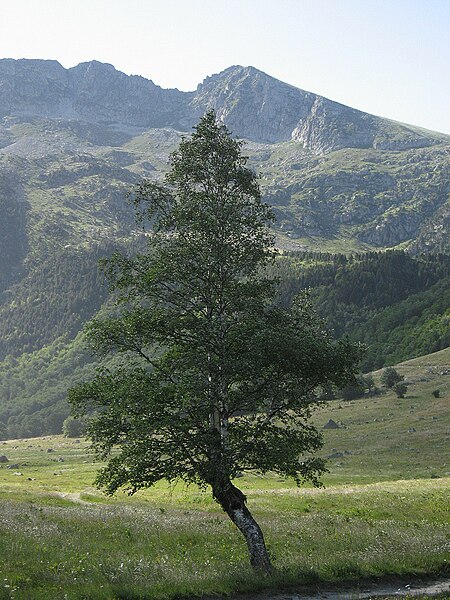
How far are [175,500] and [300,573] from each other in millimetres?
35454

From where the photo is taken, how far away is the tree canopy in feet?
72.1

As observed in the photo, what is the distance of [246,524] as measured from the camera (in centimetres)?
2239

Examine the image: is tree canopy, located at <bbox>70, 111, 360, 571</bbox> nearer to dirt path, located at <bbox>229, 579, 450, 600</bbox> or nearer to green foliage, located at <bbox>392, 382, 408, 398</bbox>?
dirt path, located at <bbox>229, 579, 450, 600</bbox>

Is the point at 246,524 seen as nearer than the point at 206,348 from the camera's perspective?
Yes

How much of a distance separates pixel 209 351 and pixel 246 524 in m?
7.14

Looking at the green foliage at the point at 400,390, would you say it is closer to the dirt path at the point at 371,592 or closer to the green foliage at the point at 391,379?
the green foliage at the point at 391,379

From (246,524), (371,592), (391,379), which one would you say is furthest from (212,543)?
(391,379)

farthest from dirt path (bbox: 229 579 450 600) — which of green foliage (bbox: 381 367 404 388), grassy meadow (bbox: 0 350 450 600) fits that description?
green foliage (bbox: 381 367 404 388)

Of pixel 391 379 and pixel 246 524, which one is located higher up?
pixel 246 524

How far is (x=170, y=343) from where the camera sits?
24.3 meters

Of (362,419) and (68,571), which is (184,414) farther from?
(362,419)

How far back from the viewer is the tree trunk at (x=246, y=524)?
71.5 ft

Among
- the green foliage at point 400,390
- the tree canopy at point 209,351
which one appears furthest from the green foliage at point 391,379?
the tree canopy at point 209,351

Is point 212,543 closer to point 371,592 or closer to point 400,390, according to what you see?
point 371,592
